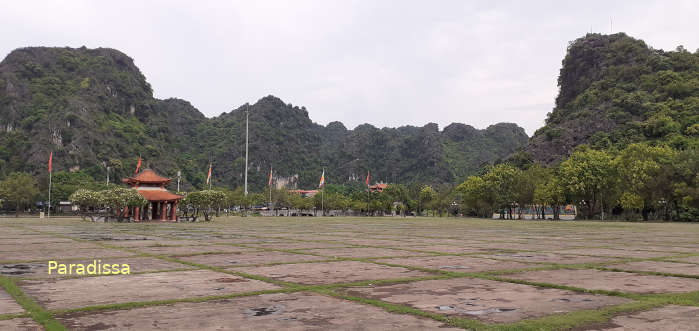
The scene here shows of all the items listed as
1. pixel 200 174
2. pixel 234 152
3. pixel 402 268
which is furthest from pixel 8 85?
pixel 402 268

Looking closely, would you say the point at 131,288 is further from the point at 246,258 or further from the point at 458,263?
the point at 458,263

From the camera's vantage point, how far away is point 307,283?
27.0 ft

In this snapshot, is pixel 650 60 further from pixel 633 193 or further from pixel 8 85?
pixel 8 85

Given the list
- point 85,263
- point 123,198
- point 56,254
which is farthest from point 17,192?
point 85,263

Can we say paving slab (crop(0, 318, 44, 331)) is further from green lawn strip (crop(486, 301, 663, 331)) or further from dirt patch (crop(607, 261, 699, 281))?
dirt patch (crop(607, 261, 699, 281))

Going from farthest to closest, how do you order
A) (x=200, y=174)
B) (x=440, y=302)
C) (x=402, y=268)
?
(x=200, y=174), (x=402, y=268), (x=440, y=302)

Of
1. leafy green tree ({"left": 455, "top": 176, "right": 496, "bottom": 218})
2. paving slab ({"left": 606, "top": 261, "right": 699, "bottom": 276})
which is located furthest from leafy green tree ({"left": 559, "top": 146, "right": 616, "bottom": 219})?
paving slab ({"left": 606, "top": 261, "right": 699, "bottom": 276})

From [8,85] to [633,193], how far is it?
149961mm

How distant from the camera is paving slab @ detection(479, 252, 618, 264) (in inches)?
477

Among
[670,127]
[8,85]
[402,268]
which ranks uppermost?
[8,85]

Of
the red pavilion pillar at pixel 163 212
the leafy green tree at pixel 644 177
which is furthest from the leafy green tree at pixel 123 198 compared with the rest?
the leafy green tree at pixel 644 177

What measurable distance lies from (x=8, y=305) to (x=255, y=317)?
326 centimetres

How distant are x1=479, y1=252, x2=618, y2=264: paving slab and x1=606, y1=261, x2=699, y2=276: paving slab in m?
0.94

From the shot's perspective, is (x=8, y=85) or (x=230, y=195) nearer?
(x=230, y=195)
